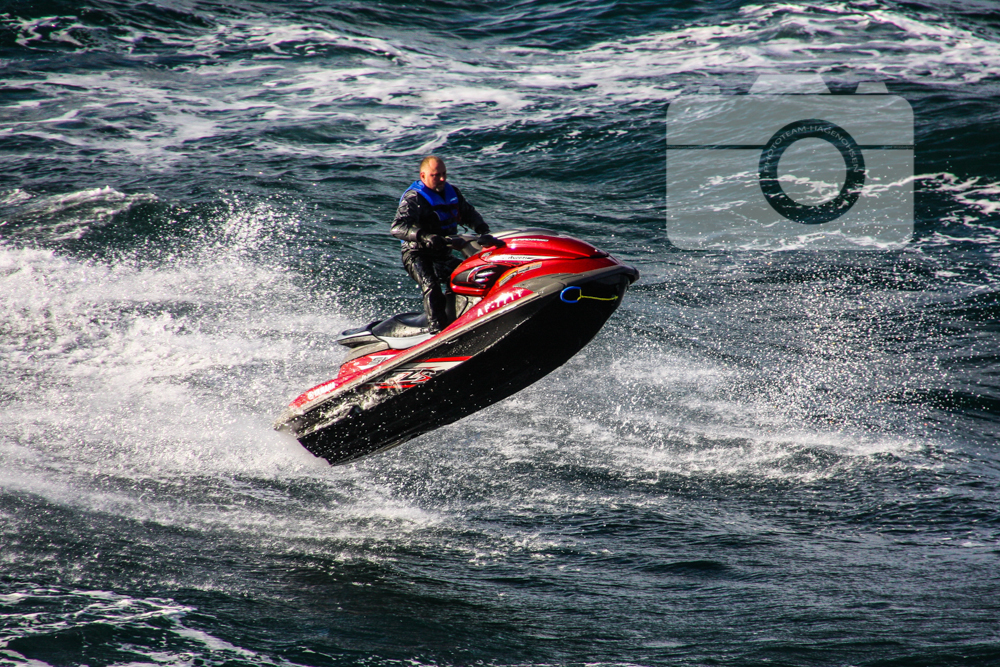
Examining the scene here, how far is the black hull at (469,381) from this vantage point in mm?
4664

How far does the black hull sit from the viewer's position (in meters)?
4.66

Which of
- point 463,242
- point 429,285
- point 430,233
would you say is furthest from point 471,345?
point 430,233

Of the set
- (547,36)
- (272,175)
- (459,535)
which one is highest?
(547,36)

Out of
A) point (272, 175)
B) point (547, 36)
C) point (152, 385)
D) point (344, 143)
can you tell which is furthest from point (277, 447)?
point (547, 36)

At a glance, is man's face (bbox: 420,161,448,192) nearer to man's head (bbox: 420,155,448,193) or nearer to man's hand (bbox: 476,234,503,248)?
man's head (bbox: 420,155,448,193)

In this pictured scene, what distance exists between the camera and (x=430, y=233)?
4938 millimetres

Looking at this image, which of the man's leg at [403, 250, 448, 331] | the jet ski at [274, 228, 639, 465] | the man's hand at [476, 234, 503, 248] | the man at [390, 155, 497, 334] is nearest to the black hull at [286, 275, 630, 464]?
the jet ski at [274, 228, 639, 465]

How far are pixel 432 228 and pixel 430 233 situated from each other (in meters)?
0.04

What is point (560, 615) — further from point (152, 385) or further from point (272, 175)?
point (272, 175)

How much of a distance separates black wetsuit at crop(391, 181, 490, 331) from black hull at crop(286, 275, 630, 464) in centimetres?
32

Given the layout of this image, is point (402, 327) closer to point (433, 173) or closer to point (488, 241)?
point (488, 241)

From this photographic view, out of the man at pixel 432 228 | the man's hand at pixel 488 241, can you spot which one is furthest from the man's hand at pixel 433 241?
the man's hand at pixel 488 241

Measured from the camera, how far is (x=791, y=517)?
16.0 ft

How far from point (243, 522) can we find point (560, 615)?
2159 millimetres
